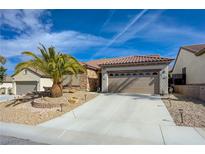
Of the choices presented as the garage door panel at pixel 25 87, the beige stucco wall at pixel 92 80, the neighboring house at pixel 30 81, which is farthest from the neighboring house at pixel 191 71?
the garage door panel at pixel 25 87

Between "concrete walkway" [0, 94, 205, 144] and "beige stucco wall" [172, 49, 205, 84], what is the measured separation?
7.36 meters

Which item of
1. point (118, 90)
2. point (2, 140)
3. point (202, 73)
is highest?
point (202, 73)

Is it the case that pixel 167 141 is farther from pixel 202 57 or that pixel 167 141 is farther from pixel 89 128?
pixel 202 57

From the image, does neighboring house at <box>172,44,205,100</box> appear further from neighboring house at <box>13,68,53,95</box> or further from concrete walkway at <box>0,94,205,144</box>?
neighboring house at <box>13,68,53,95</box>

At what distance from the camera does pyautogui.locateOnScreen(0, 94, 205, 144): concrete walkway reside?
6695mm

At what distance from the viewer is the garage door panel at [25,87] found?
25.8m

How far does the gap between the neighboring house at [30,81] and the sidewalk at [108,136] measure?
17.9m

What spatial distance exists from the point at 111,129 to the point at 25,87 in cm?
2196

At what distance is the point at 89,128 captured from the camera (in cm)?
815

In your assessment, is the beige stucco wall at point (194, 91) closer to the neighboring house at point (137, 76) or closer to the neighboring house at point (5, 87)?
the neighboring house at point (137, 76)

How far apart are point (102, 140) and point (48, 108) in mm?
6810

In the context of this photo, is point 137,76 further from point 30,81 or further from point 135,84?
point 30,81

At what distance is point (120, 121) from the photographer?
922 cm
